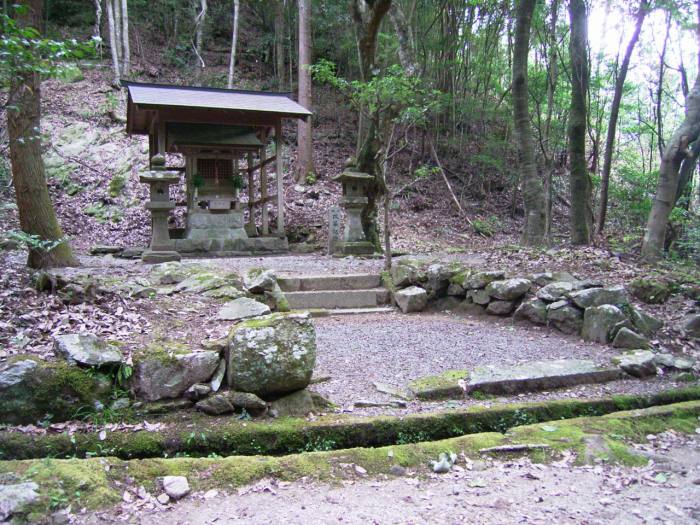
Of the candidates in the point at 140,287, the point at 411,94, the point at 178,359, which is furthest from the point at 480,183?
the point at 178,359

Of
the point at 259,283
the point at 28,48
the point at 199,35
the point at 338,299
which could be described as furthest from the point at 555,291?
the point at 199,35

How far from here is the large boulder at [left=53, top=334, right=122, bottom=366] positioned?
3.10 meters

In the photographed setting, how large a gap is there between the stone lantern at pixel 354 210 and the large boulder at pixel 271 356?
6.34 metres

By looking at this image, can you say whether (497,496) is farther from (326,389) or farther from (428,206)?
(428,206)

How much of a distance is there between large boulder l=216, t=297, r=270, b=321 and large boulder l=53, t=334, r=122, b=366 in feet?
3.93

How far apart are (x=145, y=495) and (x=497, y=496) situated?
1.77 m

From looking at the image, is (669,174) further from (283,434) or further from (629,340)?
(283,434)

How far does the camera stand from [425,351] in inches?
197

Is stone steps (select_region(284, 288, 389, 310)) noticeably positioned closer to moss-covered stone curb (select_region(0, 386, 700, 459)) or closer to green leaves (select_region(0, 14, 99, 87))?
moss-covered stone curb (select_region(0, 386, 700, 459))

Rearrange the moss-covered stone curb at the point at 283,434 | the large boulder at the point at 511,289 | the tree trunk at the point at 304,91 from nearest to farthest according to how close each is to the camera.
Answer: the moss-covered stone curb at the point at 283,434 < the large boulder at the point at 511,289 < the tree trunk at the point at 304,91

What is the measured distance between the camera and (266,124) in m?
11.6

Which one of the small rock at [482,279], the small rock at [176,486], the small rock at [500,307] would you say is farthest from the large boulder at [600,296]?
the small rock at [176,486]

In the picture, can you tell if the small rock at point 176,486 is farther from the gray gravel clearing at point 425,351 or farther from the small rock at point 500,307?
the small rock at point 500,307

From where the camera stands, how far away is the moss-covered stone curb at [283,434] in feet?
9.11
